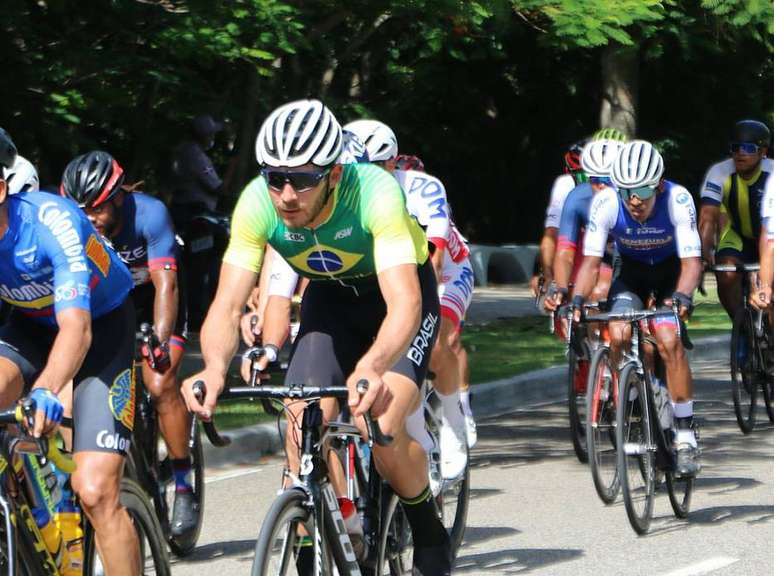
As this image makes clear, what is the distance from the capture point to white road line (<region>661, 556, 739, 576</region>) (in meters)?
7.02

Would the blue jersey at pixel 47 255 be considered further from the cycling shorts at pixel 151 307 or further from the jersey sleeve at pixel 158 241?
the cycling shorts at pixel 151 307

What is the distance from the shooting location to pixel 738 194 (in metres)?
11.9

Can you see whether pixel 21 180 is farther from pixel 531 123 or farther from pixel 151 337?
pixel 531 123

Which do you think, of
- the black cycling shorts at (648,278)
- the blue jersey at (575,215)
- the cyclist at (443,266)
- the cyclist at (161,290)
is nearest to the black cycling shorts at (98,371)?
the cyclist at (161,290)

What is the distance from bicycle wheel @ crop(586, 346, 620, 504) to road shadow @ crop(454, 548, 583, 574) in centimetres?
109

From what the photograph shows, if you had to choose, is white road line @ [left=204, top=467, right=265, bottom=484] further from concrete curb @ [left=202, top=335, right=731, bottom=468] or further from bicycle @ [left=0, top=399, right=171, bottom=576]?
bicycle @ [left=0, top=399, right=171, bottom=576]

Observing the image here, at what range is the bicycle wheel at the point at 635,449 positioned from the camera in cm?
802

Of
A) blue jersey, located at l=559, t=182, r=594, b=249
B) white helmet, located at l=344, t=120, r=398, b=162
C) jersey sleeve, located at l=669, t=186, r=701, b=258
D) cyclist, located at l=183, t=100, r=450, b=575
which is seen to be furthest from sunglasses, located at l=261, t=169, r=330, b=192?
blue jersey, located at l=559, t=182, r=594, b=249

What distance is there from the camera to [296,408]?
5.66m

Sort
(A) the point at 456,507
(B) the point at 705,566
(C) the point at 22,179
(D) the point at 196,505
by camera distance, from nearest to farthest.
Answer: (C) the point at 22,179 < (B) the point at 705,566 < (A) the point at 456,507 < (D) the point at 196,505

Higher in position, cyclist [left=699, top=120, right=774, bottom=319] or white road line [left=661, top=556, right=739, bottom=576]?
cyclist [left=699, top=120, right=774, bottom=319]

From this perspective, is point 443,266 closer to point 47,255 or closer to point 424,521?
point 424,521

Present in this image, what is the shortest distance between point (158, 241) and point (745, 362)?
564 centimetres

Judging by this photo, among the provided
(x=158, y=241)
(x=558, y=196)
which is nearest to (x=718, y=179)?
(x=558, y=196)
